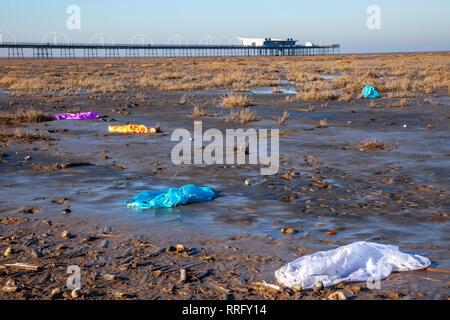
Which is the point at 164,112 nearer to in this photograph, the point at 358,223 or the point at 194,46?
the point at 358,223

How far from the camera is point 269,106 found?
2044 cm

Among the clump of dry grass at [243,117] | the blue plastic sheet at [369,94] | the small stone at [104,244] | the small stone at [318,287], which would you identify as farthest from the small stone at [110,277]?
the blue plastic sheet at [369,94]

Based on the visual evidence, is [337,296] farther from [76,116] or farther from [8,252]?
[76,116]

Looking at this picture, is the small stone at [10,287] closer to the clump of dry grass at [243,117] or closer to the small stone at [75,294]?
the small stone at [75,294]

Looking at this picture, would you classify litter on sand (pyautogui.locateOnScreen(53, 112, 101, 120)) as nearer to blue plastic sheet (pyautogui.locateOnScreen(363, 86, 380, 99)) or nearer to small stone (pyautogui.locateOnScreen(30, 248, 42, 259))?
blue plastic sheet (pyautogui.locateOnScreen(363, 86, 380, 99))

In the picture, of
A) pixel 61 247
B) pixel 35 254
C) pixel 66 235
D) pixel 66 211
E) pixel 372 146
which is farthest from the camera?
pixel 372 146

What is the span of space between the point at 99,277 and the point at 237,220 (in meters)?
2.20

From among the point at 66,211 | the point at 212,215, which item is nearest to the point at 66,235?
the point at 66,211

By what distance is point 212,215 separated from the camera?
690cm

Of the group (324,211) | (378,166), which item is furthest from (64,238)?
(378,166)

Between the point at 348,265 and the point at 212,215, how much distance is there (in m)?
2.43

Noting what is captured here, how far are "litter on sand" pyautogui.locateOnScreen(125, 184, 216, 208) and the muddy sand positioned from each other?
0.45 feet

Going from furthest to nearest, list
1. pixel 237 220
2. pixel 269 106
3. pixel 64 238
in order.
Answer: pixel 269 106, pixel 237 220, pixel 64 238

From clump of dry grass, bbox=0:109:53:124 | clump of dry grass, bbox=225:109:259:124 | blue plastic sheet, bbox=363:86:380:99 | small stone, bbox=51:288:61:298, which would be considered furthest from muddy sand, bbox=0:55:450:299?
blue plastic sheet, bbox=363:86:380:99
